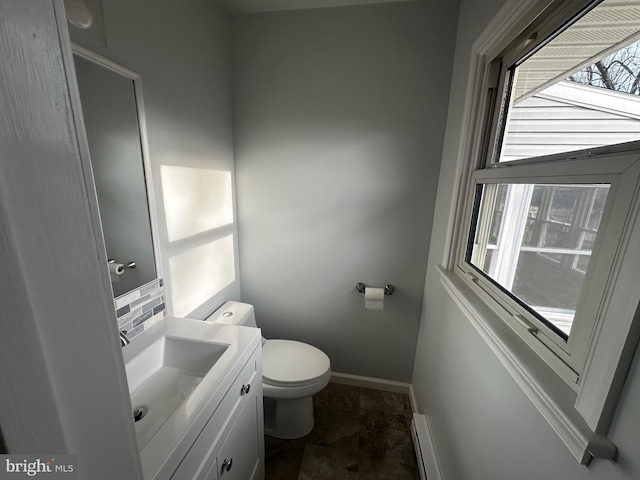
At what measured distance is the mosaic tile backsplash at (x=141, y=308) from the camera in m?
0.99

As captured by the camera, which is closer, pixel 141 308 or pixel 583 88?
pixel 583 88

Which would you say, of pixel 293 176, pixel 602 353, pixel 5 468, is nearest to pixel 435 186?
pixel 293 176

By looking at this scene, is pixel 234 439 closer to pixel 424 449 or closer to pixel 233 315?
pixel 233 315

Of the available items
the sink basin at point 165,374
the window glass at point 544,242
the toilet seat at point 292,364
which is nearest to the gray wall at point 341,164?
the toilet seat at point 292,364

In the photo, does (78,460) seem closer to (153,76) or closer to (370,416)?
(153,76)

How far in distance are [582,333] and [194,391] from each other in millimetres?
1047

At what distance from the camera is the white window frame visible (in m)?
0.46

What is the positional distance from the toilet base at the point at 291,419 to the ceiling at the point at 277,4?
2.21m

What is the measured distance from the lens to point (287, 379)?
1.42m

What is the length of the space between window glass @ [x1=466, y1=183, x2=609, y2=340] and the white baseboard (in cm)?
122

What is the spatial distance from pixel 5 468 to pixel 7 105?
0.32 m

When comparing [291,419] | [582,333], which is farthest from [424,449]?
[582,333]

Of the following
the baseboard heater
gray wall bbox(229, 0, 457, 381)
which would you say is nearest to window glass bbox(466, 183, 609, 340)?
gray wall bbox(229, 0, 457, 381)

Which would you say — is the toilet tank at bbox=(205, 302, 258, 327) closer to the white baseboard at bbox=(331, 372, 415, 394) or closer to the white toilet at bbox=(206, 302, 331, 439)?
the white toilet at bbox=(206, 302, 331, 439)
